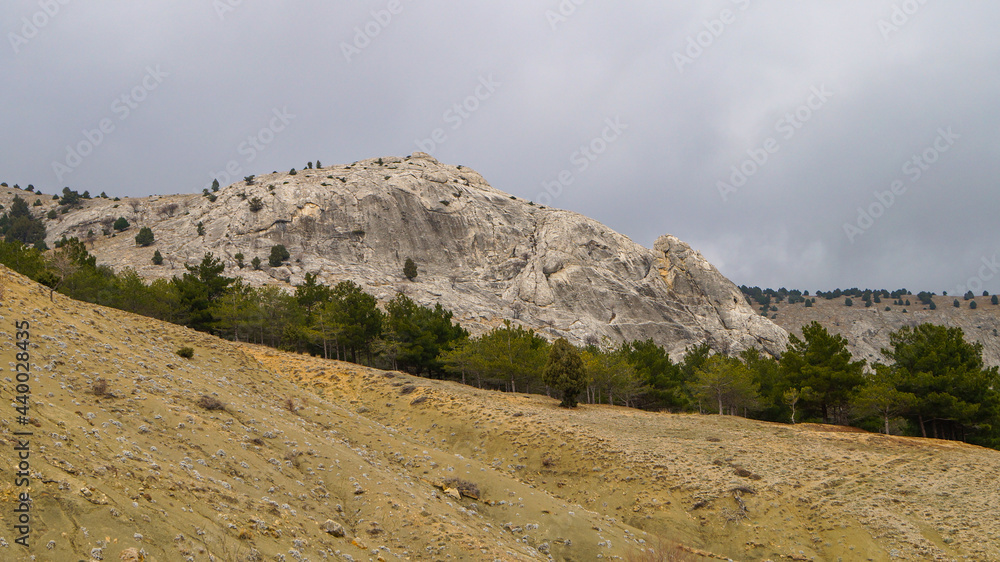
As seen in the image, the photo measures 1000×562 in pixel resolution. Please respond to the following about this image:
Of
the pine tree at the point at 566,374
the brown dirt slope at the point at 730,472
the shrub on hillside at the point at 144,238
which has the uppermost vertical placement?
the shrub on hillside at the point at 144,238

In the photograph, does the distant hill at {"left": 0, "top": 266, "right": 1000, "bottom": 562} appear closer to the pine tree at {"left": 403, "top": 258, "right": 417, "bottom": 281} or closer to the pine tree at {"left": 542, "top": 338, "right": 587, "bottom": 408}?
the pine tree at {"left": 542, "top": 338, "right": 587, "bottom": 408}

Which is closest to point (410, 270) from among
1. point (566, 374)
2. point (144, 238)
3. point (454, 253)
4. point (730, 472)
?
point (454, 253)

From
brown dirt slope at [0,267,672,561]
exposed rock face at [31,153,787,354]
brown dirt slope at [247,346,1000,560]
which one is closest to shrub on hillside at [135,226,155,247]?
exposed rock face at [31,153,787,354]

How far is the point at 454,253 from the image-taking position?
114 m

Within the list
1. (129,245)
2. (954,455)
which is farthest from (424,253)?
(954,455)

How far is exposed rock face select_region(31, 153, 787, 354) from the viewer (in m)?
96.6

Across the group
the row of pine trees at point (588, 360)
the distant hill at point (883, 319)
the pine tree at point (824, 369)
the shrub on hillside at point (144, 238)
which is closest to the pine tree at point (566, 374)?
the row of pine trees at point (588, 360)

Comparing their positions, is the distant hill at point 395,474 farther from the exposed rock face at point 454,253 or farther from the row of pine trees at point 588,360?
the exposed rock face at point 454,253

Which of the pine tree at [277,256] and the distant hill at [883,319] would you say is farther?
the distant hill at [883,319]

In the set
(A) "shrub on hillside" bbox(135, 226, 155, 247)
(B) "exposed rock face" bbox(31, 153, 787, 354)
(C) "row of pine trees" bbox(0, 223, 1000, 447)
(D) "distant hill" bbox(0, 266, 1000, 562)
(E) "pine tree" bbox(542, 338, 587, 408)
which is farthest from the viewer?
(A) "shrub on hillside" bbox(135, 226, 155, 247)

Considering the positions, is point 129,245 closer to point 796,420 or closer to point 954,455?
point 796,420

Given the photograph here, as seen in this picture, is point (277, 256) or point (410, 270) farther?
point (410, 270)

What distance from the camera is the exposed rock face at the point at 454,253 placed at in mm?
96625

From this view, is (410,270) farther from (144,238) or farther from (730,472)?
(730,472)
